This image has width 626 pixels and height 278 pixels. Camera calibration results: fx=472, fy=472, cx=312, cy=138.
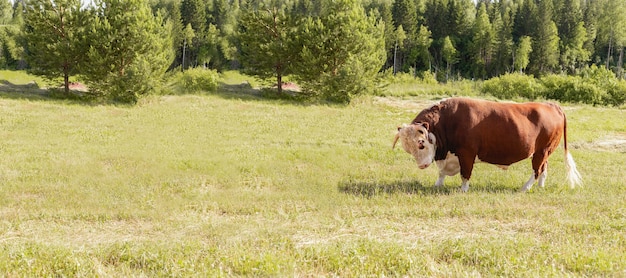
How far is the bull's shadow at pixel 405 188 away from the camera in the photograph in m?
11.9

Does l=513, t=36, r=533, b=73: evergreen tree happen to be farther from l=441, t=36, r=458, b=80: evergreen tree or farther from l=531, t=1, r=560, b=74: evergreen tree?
l=441, t=36, r=458, b=80: evergreen tree

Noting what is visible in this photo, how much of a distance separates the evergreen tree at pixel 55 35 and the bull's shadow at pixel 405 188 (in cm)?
3051

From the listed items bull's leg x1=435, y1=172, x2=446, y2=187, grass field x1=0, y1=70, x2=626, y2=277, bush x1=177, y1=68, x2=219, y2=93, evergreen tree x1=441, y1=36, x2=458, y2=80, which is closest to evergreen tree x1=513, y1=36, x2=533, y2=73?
evergreen tree x1=441, y1=36, x2=458, y2=80

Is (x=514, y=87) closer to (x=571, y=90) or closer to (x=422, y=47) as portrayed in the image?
(x=571, y=90)

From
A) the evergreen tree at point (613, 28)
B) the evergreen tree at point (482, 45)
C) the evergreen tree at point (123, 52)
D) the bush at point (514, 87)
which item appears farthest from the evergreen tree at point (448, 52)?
the evergreen tree at point (123, 52)

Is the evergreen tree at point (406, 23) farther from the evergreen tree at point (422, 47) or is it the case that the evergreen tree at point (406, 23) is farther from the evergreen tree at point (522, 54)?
the evergreen tree at point (522, 54)

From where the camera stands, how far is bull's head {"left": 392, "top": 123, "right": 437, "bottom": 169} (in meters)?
11.6

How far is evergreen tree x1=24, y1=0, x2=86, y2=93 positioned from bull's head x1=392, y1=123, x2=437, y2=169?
104 feet

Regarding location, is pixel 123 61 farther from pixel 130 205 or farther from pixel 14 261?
pixel 14 261

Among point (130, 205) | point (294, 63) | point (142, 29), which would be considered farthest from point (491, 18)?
point (130, 205)

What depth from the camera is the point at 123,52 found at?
34500 millimetres

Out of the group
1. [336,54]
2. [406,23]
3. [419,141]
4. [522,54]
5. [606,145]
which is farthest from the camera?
[406,23]

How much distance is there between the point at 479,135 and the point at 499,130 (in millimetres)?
534

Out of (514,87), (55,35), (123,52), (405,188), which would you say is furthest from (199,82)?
(405,188)
